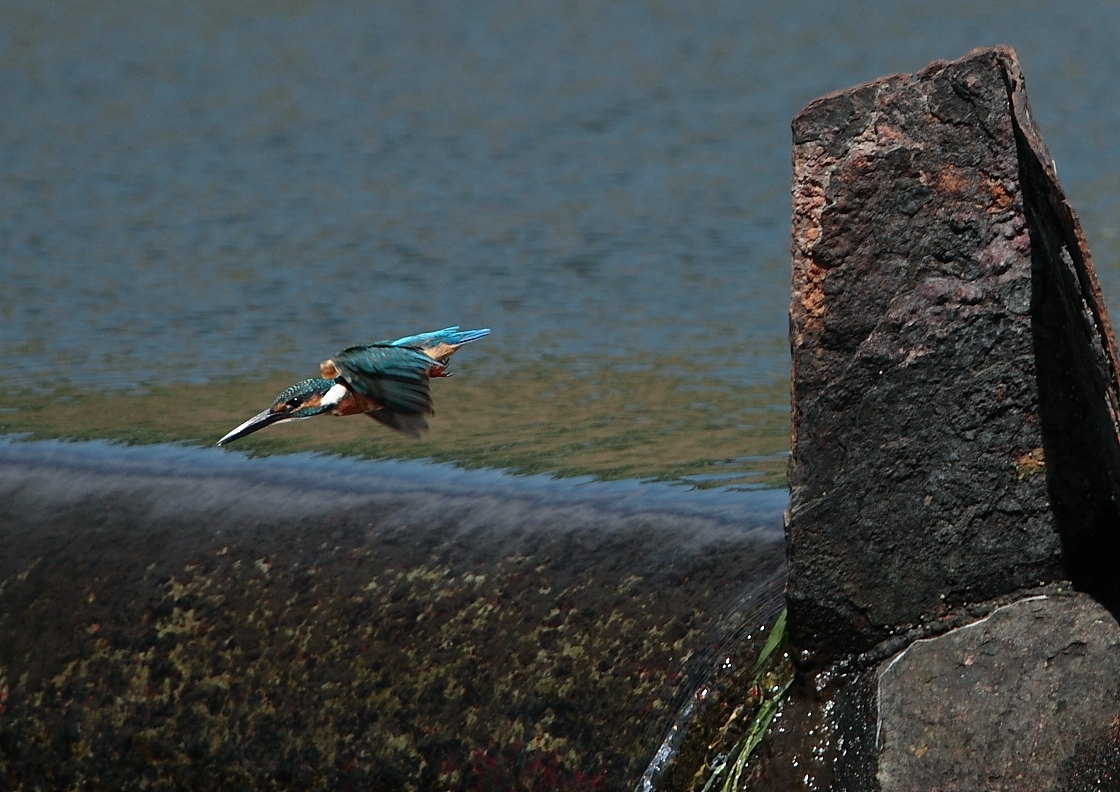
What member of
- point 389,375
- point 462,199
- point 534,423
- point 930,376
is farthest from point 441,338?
point 462,199

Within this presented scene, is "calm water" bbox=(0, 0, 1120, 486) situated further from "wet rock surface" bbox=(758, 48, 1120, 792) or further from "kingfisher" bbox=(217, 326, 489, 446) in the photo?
"wet rock surface" bbox=(758, 48, 1120, 792)

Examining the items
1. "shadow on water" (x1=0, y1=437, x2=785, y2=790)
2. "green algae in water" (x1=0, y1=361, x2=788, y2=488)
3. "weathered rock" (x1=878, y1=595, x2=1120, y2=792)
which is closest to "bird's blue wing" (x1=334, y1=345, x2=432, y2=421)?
"shadow on water" (x1=0, y1=437, x2=785, y2=790)

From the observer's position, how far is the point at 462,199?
292 inches

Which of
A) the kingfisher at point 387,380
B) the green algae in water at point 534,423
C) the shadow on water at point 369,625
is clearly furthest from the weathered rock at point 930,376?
the green algae in water at point 534,423

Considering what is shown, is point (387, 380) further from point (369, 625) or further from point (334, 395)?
point (369, 625)

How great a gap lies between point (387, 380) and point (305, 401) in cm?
20

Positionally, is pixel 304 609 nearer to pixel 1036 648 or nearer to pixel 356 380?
pixel 356 380

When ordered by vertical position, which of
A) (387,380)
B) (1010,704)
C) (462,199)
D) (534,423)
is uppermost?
(462,199)

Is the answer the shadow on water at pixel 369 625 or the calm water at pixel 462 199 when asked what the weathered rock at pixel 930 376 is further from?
the calm water at pixel 462 199

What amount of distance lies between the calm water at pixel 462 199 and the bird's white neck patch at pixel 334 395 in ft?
2.39

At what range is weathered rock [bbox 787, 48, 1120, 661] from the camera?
234 cm

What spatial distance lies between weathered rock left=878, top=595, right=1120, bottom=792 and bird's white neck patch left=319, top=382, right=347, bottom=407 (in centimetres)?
101

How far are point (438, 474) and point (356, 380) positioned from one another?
68 centimetres

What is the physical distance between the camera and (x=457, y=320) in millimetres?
5672
